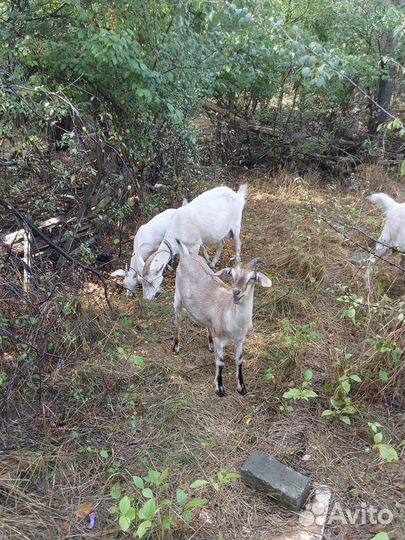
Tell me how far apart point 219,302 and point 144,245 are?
1788 mm

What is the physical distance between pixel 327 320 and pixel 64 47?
385 cm

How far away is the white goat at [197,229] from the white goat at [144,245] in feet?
0.48

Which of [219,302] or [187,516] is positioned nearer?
[187,516]

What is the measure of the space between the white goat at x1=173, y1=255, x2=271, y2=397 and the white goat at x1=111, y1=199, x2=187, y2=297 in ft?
3.09

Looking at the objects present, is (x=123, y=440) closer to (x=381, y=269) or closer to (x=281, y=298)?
(x=281, y=298)

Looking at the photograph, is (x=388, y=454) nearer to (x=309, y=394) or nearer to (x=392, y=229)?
(x=309, y=394)

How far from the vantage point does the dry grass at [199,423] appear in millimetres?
2711

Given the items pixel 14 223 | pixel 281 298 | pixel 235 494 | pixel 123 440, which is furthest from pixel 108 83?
pixel 235 494

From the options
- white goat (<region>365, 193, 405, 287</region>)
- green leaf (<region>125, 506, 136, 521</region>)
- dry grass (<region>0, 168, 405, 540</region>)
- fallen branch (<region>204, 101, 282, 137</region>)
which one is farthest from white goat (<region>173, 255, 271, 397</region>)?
fallen branch (<region>204, 101, 282, 137</region>)

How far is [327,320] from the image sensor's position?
446cm

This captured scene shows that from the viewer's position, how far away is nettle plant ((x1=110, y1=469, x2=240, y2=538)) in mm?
2217

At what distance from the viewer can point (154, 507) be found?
7.32 ft

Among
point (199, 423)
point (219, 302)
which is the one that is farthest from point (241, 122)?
point (199, 423)

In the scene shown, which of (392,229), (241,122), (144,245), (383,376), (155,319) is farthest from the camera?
(241,122)
